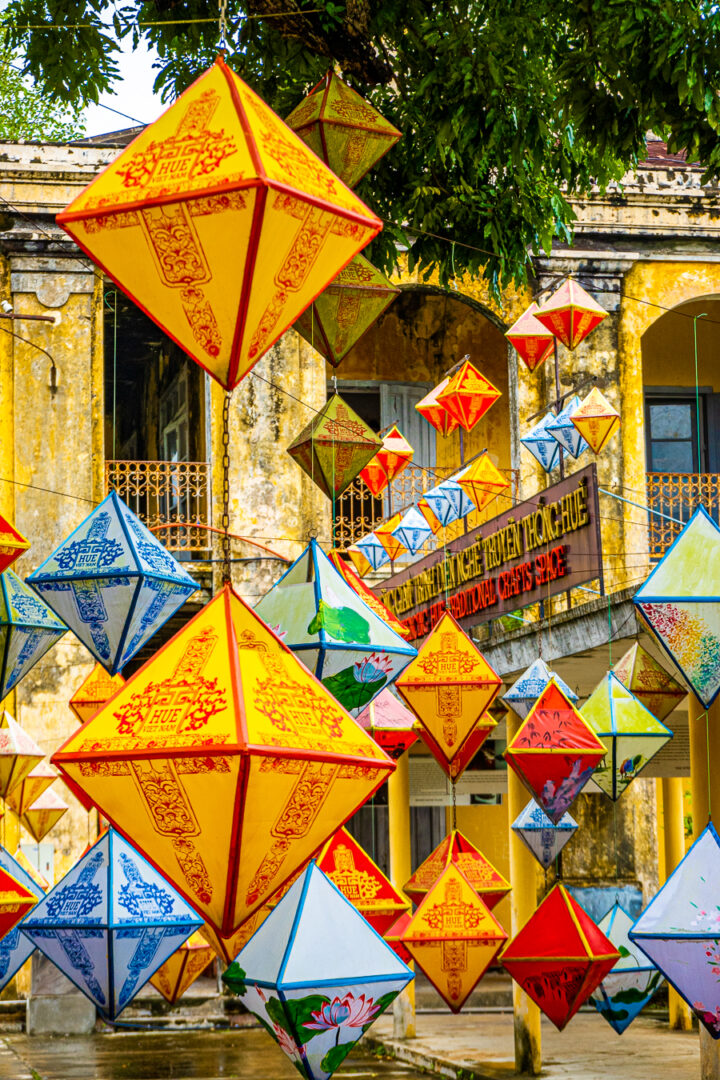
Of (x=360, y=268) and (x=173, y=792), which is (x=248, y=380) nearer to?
(x=360, y=268)

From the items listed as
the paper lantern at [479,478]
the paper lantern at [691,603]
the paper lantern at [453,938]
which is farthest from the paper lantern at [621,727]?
the paper lantern at [479,478]

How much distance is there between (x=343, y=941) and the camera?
18.9 feet

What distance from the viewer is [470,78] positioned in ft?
23.4

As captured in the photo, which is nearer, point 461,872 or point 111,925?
point 111,925

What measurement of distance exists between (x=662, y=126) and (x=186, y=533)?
373 inches

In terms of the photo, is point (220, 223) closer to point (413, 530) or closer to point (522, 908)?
point (522, 908)

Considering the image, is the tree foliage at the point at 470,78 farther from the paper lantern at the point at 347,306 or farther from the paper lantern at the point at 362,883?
the paper lantern at the point at 362,883

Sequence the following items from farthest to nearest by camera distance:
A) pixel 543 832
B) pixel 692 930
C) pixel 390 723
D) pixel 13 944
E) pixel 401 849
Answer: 1. pixel 401 849
2. pixel 390 723
3. pixel 543 832
4. pixel 13 944
5. pixel 692 930

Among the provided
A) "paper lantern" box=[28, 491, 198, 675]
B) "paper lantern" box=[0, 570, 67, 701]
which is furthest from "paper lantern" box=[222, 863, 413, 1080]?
"paper lantern" box=[0, 570, 67, 701]

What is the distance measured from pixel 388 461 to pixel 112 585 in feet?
18.4

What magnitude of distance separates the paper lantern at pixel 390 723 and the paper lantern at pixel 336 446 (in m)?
3.15

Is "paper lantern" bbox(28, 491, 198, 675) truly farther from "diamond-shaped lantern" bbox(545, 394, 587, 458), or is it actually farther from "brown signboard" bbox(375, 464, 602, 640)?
"diamond-shaped lantern" bbox(545, 394, 587, 458)

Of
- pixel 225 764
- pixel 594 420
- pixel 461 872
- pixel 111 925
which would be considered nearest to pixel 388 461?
pixel 594 420

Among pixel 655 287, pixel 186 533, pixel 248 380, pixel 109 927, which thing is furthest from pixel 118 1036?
pixel 655 287
